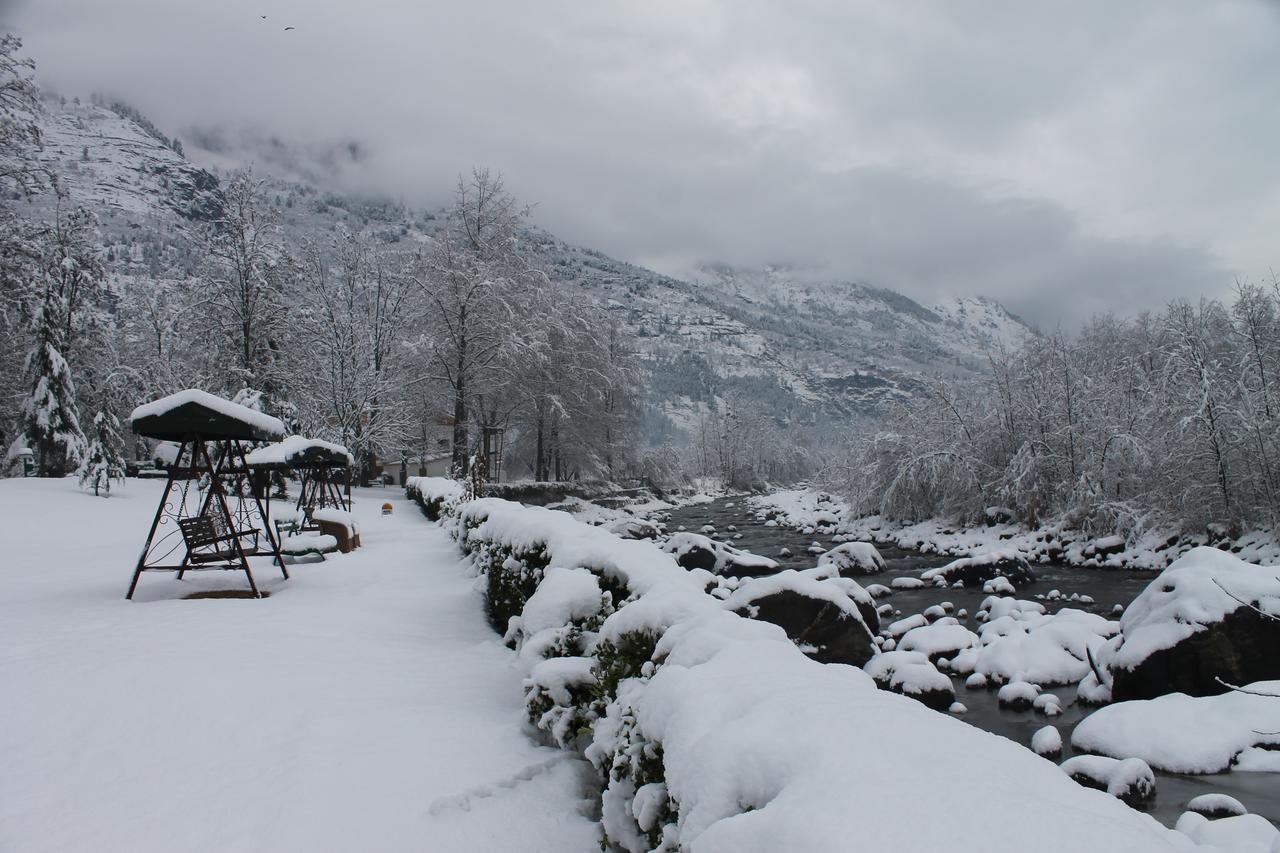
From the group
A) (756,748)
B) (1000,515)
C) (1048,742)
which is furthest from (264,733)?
(1000,515)

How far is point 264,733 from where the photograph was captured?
3.94m

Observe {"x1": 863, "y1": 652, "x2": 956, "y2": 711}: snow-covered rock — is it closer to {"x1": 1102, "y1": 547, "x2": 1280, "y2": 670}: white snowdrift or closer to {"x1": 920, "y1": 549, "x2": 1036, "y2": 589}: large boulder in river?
{"x1": 1102, "y1": 547, "x2": 1280, "y2": 670}: white snowdrift

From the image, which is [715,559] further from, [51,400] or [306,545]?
[51,400]

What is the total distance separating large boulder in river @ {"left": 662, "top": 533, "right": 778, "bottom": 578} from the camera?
15219mm

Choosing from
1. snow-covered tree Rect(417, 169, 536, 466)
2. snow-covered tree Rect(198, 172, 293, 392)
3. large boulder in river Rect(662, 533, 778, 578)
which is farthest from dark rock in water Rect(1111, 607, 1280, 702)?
snow-covered tree Rect(198, 172, 293, 392)

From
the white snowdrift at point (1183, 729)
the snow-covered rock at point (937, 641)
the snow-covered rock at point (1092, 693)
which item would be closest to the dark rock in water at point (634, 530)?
the snow-covered rock at point (937, 641)

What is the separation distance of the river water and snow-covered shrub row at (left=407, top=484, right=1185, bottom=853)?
3.84 m

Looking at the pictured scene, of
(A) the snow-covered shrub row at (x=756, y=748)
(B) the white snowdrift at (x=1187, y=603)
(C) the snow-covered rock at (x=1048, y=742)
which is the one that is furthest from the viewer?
(B) the white snowdrift at (x=1187, y=603)

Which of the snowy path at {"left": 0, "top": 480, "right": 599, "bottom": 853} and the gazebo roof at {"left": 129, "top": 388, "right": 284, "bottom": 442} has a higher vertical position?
the gazebo roof at {"left": 129, "top": 388, "right": 284, "bottom": 442}

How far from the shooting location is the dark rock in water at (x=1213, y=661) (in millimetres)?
7402

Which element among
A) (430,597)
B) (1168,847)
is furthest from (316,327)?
(1168,847)

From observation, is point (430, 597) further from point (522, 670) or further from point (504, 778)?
point (504, 778)

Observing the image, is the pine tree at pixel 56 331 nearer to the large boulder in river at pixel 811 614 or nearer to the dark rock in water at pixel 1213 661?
the large boulder in river at pixel 811 614

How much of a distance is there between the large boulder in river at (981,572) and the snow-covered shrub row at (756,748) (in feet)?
43.1
